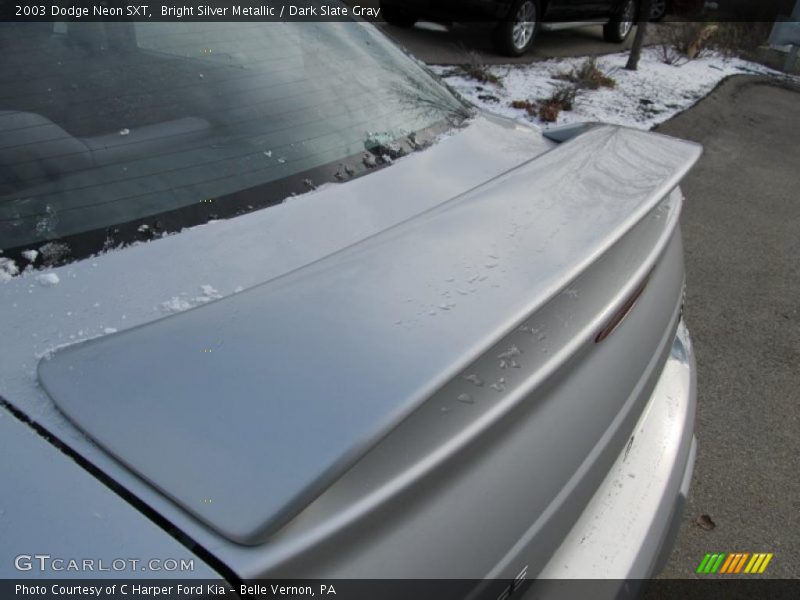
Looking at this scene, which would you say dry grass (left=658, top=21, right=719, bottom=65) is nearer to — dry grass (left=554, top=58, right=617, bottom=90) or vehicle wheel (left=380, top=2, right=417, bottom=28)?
dry grass (left=554, top=58, right=617, bottom=90)

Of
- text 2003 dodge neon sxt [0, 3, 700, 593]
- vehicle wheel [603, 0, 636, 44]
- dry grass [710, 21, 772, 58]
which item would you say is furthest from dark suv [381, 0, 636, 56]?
text 2003 dodge neon sxt [0, 3, 700, 593]

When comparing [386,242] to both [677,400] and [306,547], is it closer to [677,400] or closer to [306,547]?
[306,547]

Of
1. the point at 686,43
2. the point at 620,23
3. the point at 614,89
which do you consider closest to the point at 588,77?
the point at 614,89

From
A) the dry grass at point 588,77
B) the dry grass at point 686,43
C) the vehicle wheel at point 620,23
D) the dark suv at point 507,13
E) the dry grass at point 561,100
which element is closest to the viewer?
the dry grass at point 561,100

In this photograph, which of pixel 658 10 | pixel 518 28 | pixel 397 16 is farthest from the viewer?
pixel 658 10

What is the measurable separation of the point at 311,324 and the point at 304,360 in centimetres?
7

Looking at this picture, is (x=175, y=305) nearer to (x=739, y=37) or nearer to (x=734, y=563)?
(x=734, y=563)

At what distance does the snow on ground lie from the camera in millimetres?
5938

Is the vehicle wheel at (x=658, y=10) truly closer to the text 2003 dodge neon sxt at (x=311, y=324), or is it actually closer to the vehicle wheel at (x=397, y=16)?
the vehicle wheel at (x=397, y=16)

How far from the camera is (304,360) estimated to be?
835 millimetres

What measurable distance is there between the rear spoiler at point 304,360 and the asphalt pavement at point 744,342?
155cm

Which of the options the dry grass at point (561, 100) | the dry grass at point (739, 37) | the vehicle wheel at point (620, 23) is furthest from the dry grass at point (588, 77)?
the dry grass at point (739, 37)

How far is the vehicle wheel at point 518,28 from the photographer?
7.74 meters

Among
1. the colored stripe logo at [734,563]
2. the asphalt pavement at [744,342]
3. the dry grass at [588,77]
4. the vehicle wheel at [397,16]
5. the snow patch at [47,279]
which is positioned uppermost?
the snow patch at [47,279]
